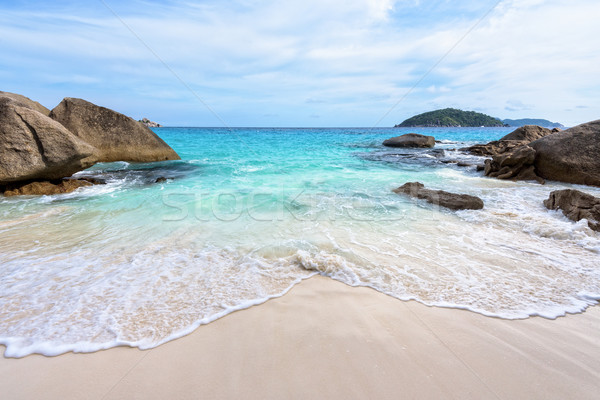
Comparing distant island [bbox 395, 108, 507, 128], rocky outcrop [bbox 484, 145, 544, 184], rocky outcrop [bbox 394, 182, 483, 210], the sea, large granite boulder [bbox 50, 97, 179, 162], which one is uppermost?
distant island [bbox 395, 108, 507, 128]

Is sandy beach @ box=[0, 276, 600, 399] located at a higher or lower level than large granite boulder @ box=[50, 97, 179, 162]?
lower

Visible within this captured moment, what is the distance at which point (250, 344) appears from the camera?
2.21 metres

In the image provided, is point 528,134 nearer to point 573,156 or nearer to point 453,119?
point 573,156

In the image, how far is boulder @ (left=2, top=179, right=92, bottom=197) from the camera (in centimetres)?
691

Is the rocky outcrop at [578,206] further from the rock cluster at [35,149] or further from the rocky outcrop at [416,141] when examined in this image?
the rocky outcrop at [416,141]

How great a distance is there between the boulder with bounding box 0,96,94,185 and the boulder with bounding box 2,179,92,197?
0.76 ft

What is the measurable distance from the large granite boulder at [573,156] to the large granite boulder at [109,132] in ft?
49.6

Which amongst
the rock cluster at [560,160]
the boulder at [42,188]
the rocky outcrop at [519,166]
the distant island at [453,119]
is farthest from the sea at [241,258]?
the distant island at [453,119]

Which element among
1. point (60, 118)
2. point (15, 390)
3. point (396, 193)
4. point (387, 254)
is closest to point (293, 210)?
point (387, 254)

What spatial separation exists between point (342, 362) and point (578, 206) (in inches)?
226

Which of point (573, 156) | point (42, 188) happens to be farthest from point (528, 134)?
point (42, 188)

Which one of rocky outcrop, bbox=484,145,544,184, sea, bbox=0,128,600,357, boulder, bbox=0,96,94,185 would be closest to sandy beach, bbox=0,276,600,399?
sea, bbox=0,128,600,357

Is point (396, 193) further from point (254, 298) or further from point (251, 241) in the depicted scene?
point (254, 298)

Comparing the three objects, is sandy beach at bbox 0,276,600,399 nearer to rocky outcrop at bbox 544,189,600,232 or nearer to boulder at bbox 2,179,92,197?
rocky outcrop at bbox 544,189,600,232
